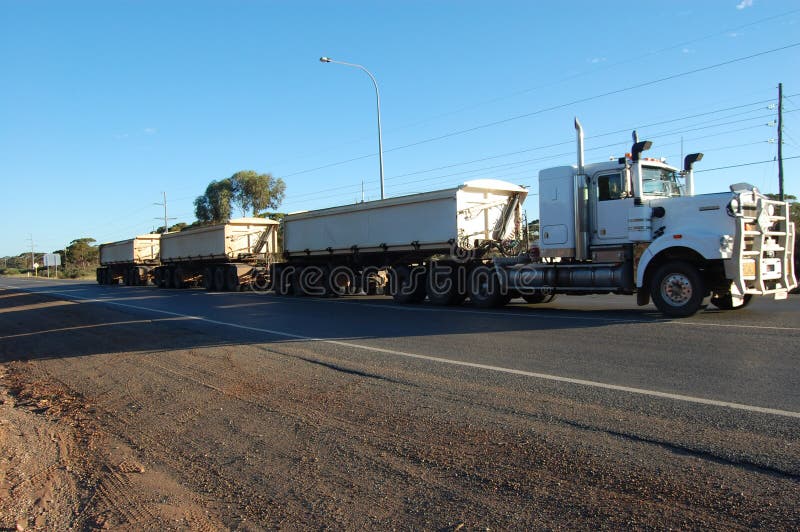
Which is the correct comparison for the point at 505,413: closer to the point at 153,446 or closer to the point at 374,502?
the point at 374,502

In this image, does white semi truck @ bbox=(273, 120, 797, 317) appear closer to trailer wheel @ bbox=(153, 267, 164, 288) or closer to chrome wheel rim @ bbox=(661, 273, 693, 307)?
chrome wheel rim @ bbox=(661, 273, 693, 307)

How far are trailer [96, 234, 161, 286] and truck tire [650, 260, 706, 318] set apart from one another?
1387 inches

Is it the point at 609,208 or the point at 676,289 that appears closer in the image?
the point at 676,289

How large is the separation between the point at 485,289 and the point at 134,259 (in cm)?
3359

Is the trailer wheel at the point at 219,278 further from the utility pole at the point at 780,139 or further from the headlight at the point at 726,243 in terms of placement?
the utility pole at the point at 780,139

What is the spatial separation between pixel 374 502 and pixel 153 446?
2.26m

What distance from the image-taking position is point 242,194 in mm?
57906

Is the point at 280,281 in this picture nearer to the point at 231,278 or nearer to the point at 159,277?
the point at 231,278

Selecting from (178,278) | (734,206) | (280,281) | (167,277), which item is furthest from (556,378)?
(167,277)

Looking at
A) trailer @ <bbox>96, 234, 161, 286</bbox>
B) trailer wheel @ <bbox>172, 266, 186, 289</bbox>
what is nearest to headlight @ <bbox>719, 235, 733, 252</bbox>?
trailer wheel @ <bbox>172, 266, 186, 289</bbox>

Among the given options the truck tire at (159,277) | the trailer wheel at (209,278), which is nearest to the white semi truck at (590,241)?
the trailer wheel at (209,278)

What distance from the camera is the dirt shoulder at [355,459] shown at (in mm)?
3529

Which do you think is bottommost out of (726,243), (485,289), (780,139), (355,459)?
(355,459)

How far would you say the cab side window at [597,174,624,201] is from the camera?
1263 centimetres
